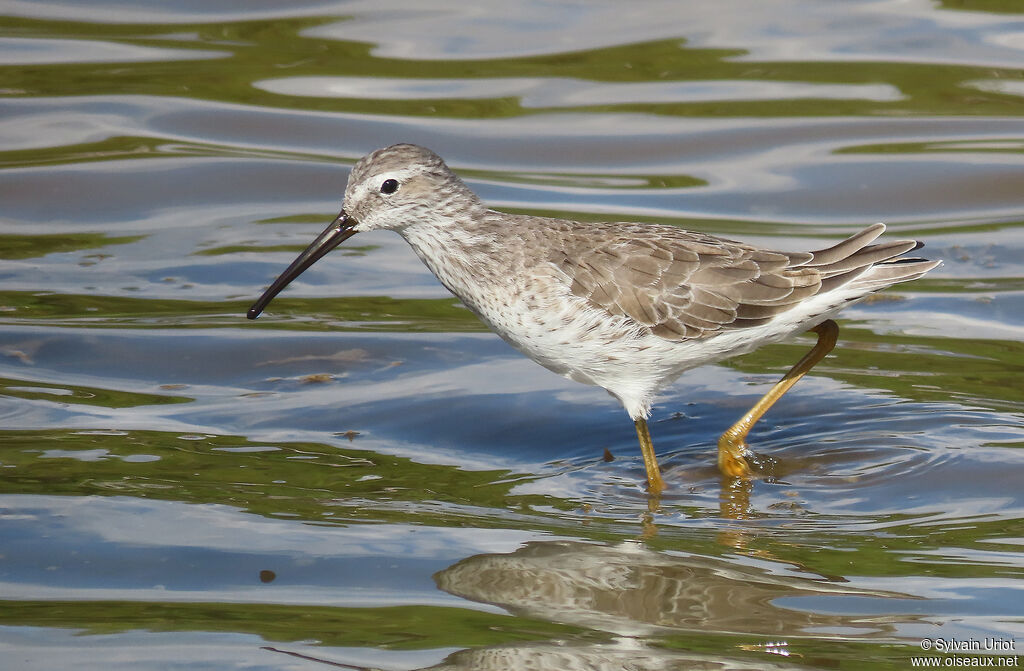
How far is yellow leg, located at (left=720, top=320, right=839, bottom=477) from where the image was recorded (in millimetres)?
8156

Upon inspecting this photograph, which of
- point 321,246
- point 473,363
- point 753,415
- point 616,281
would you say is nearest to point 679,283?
point 616,281

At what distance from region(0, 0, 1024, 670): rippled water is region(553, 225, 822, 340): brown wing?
977 mm

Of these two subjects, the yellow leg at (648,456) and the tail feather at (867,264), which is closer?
the yellow leg at (648,456)

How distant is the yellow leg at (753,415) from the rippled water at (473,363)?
144mm

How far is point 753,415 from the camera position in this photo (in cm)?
832

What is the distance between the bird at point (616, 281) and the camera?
786 centimetres

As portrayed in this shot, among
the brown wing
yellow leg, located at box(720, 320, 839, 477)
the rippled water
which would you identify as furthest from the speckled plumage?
the rippled water

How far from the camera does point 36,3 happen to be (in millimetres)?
16219

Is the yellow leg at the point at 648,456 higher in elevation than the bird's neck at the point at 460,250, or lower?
lower

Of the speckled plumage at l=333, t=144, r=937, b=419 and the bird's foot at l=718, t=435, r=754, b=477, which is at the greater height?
the speckled plumage at l=333, t=144, r=937, b=419

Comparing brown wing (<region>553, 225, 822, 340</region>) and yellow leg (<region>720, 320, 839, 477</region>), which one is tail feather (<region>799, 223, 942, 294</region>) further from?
yellow leg (<region>720, 320, 839, 477</region>)

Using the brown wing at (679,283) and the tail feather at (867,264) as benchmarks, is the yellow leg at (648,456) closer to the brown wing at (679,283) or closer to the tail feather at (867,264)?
the brown wing at (679,283)

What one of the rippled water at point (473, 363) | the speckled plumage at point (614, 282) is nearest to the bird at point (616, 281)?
the speckled plumage at point (614, 282)

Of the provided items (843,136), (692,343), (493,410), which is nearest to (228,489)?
(493,410)
